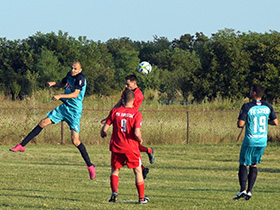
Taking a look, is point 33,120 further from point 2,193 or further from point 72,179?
point 2,193

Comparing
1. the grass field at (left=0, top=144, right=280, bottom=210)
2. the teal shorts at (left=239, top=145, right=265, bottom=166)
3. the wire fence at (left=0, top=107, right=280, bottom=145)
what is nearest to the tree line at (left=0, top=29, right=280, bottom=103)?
the wire fence at (left=0, top=107, right=280, bottom=145)

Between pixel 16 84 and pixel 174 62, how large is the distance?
117 feet

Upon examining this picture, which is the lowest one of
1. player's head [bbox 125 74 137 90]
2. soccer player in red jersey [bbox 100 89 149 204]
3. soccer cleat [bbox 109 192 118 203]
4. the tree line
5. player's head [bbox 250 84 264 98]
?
soccer cleat [bbox 109 192 118 203]

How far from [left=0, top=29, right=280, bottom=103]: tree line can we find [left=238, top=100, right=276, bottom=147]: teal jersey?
77.4ft

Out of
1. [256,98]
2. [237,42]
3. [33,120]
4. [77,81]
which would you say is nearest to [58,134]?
[33,120]

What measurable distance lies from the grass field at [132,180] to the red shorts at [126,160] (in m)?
0.61

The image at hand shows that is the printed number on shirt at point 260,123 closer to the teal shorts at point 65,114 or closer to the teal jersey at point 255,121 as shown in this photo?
the teal jersey at point 255,121

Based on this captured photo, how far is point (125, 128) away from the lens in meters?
8.36

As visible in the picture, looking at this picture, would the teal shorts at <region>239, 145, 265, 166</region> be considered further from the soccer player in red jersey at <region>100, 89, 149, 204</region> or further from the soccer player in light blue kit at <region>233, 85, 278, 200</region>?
the soccer player in red jersey at <region>100, 89, 149, 204</region>

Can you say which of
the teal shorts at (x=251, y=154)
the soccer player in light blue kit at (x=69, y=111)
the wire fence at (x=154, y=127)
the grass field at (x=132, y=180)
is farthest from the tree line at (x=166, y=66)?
the teal shorts at (x=251, y=154)

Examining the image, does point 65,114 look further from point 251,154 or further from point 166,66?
Answer: point 166,66

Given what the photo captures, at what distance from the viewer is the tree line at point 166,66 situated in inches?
1729

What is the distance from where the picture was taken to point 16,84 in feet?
186

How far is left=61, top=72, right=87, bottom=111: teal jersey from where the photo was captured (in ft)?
35.1
